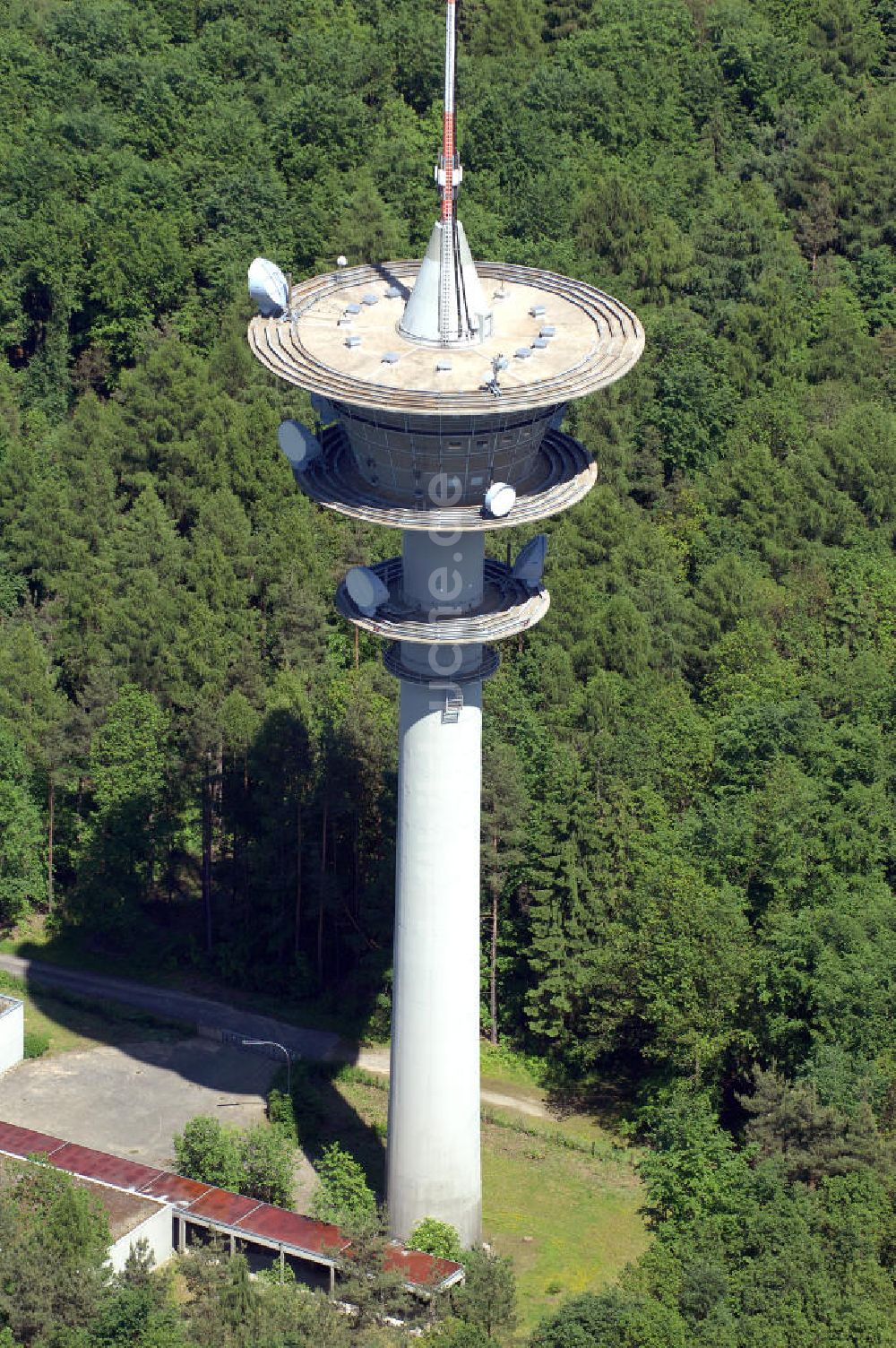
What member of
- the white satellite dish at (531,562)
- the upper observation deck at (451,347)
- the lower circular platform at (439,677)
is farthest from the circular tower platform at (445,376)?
the lower circular platform at (439,677)

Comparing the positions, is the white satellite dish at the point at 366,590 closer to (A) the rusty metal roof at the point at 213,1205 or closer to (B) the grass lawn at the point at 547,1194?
(A) the rusty metal roof at the point at 213,1205

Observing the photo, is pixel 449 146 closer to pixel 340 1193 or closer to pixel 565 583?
pixel 340 1193

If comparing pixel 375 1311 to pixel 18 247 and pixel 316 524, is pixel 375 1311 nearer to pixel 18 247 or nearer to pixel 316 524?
pixel 316 524

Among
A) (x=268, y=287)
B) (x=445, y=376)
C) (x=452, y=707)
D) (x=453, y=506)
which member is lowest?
(x=452, y=707)

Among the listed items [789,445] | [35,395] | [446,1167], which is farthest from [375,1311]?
[35,395]

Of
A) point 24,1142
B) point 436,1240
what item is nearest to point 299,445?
point 436,1240

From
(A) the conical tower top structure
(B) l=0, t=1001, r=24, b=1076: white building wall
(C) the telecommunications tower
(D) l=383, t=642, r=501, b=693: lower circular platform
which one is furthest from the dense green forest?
(A) the conical tower top structure

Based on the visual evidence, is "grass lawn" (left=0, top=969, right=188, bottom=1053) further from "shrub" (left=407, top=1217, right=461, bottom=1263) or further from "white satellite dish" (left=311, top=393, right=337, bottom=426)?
"white satellite dish" (left=311, top=393, right=337, bottom=426)
